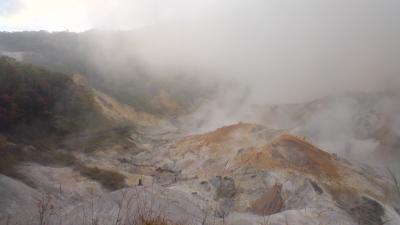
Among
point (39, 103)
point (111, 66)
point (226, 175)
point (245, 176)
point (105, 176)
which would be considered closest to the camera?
point (105, 176)

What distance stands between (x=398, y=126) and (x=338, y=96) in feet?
27.3

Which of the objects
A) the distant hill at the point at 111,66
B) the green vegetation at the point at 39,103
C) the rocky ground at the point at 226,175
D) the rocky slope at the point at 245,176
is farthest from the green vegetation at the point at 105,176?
the distant hill at the point at 111,66

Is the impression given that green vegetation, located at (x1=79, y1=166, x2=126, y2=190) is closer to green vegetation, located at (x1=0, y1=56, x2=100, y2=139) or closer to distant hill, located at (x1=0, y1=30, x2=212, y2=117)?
green vegetation, located at (x1=0, y1=56, x2=100, y2=139)

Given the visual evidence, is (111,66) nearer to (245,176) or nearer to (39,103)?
(39,103)

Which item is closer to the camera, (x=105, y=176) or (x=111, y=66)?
(x=105, y=176)

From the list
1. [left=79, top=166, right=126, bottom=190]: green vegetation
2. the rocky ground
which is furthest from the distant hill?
[left=79, top=166, right=126, bottom=190]: green vegetation

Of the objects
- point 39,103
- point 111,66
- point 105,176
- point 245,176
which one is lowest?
point 105,176

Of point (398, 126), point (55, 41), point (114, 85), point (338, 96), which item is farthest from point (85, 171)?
point (55, 41)

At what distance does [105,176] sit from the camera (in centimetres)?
2100

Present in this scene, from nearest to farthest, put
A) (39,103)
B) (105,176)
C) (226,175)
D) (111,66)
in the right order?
(105,176), (226,175), (39,103), (111,66)

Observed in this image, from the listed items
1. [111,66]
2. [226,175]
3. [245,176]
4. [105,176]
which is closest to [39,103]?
[105,176]

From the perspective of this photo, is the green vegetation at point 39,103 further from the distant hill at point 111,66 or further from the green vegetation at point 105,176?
the distant hill at point 111,66

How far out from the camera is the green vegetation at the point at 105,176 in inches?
794

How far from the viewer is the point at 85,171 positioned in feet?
69.7
